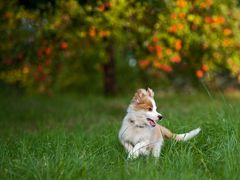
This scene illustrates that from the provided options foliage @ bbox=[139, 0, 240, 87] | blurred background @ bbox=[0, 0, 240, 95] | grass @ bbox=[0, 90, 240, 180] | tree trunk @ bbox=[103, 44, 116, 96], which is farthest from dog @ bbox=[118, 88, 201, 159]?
tree trunk @ bbox=[103, 44, 116, 96]

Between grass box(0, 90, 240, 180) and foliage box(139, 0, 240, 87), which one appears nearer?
grass box(0, 90, 240, 180)

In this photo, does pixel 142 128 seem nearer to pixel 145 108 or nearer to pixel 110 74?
pixel 145 108

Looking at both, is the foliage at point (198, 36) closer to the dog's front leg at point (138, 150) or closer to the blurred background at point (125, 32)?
the blurred background at point (125, 32)

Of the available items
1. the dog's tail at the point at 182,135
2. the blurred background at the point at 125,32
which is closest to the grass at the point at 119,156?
the dog's tail at the point at 182,135

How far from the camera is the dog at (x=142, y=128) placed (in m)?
6.33

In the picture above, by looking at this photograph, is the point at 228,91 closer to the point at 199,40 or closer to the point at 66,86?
the point at 66,86

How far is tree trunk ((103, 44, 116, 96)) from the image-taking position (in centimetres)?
1486

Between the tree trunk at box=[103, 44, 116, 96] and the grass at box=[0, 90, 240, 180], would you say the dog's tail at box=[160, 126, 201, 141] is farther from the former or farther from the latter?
the tree trunk at box=[103, 44, 116, 96]

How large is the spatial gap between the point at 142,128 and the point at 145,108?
0.22 m

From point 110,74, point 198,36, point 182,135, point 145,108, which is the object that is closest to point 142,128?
point 145,108

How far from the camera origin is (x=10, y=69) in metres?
12.8

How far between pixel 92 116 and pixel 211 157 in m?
6.14

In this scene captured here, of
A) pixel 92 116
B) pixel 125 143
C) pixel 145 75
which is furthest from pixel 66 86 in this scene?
pixel 125 143

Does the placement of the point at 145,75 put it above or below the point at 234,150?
below
